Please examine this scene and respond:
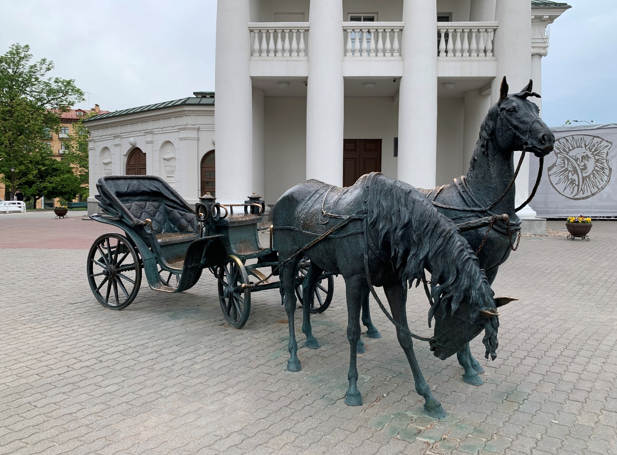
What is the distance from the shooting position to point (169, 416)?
133 inches

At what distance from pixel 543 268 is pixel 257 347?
6.99 metres

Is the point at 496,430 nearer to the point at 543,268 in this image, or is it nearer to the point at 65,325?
the point at 65,325

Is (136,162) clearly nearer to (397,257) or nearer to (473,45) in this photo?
(473,45)

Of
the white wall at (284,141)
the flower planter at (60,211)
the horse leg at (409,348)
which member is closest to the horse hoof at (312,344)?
the horse leg at (409,348)

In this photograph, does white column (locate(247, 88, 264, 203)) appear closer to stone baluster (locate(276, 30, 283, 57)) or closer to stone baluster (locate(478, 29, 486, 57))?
stone baluster (locate(276, 30, 283, 57))

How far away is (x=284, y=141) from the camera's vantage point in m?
17.1

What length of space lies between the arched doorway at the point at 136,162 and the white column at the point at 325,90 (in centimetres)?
1058

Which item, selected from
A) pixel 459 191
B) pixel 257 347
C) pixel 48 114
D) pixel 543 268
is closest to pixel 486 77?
pixel 543 268

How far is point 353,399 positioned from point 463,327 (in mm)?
1103

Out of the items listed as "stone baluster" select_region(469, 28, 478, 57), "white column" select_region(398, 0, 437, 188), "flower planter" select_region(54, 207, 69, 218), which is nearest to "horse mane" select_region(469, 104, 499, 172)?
"white column" select_region(398, 0, 437, 188)

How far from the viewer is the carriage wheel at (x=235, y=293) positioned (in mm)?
5258

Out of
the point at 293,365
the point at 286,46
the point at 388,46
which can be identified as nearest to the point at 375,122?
the point at 388,46

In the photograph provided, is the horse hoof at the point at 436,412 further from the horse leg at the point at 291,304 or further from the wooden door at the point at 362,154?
the wooden door at the point at 362,154

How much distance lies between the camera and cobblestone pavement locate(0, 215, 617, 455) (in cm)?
306
